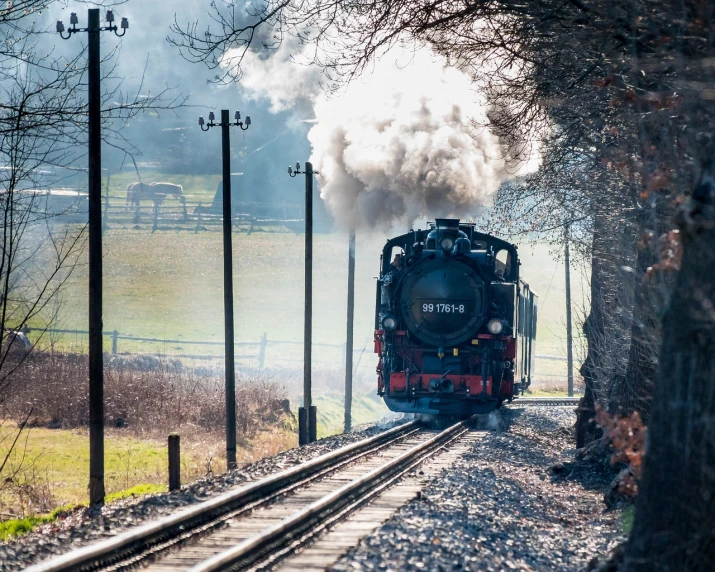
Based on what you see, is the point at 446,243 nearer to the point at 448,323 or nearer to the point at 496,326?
the point at 448,323

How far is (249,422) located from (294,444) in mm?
2759

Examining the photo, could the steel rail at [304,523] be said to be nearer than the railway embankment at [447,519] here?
Yes

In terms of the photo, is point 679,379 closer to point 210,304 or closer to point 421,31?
point 421,31

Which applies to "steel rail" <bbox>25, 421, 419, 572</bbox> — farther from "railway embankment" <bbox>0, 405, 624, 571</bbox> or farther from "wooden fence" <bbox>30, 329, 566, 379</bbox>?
"wooden fence" <bbox>30, 329, 566, 379</bbox>

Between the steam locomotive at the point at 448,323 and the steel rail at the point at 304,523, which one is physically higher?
the steam locomotive at the point at 448,323

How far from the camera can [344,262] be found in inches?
2758

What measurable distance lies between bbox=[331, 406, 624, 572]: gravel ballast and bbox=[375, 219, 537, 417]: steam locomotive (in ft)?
8.01

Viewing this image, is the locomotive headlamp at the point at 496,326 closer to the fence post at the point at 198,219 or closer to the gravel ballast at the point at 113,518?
the gravel ballast at the point at 113,518

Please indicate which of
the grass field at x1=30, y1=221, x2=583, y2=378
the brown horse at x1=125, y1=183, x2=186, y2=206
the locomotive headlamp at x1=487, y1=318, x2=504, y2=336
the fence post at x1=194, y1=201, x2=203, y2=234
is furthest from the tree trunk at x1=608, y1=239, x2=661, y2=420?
the brown horse at x1=125, y1=183, x2=186, y2=206

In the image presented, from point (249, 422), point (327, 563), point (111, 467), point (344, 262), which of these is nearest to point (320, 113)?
point (249, 422)

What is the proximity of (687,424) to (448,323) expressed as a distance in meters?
12.5

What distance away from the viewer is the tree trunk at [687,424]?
5.27m

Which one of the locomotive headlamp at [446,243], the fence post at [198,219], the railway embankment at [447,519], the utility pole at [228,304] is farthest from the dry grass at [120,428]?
the fence post at [198,219]

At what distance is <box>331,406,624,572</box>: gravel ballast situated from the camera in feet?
24.4
